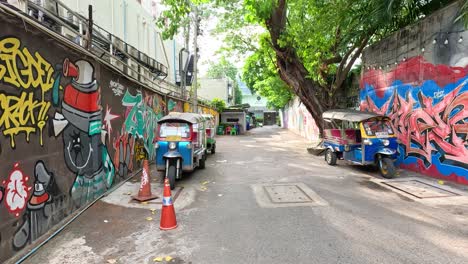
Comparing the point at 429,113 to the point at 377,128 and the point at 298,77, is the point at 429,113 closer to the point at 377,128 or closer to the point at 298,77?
the point at 377,128

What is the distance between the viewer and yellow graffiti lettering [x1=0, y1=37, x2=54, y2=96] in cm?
392

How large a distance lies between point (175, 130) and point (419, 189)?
6.43 metres

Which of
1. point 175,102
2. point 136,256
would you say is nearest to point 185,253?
point 136,256

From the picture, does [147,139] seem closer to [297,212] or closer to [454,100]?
[297,212]

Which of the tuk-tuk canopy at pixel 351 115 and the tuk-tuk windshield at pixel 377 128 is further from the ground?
the tuk-tuk canopy at pixel 351 115

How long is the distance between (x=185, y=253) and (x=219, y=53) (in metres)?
19.0

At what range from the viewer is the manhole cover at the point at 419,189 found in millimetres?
6862

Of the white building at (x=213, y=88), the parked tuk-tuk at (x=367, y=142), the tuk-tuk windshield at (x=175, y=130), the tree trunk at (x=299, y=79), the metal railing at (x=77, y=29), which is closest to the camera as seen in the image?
the metal railing at (x=77, y=29)

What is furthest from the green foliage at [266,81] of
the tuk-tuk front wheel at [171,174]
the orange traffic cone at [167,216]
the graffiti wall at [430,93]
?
the orange traffic cone at [167,216]

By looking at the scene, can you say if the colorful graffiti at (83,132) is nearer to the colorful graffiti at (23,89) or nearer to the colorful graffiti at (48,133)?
the colorful graffiti at (48,133)

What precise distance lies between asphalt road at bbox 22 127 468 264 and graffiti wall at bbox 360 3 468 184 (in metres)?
2.42

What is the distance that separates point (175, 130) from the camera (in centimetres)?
866

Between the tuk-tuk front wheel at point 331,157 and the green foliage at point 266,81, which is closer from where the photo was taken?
the tuk-tuk front wheel at point 331,157

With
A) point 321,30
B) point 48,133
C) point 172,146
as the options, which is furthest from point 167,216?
point 321,30
